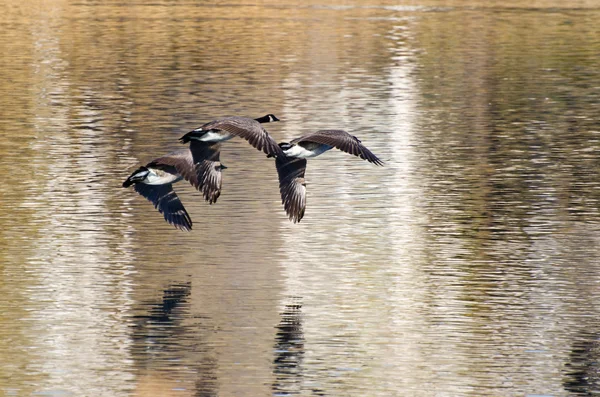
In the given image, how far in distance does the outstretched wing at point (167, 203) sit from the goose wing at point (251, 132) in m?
1.79

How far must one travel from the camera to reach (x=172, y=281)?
52.4 ft

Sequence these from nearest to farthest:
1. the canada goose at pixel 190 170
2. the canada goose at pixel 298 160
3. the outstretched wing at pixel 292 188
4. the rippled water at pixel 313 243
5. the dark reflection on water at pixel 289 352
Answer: the dark reflection on water at pixel 289 352, the rippled water at pixel 313 243, the canada goose at pixel 298 160, the canada goose at pixel 190 170, the outstretched wing at pixel 292 188

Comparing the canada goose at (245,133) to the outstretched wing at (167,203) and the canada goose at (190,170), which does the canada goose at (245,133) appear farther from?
the outstretched wing at (167,203)

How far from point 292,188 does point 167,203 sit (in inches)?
74.0

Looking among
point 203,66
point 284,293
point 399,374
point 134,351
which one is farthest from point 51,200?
point 203,66

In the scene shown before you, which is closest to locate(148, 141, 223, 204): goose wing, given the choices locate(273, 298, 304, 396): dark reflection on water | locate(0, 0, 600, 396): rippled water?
locate(0, 0, 600, 396): rippled water

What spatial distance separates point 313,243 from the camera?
59.7 ft

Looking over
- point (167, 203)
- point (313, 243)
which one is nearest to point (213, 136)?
point (167, 203)

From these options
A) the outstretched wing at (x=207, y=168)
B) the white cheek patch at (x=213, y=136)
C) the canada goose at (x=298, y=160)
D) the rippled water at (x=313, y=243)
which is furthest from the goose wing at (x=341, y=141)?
the rippled water at (x=313, y=243)

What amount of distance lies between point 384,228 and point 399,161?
5.96m

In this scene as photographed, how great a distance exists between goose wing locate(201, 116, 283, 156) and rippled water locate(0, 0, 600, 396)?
5.08 feet

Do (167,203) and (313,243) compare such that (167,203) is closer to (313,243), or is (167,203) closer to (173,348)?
(313,243)

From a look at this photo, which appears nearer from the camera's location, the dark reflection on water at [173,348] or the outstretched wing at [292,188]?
the dark reflection on water at [173,348]

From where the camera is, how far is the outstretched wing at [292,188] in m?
16.7
